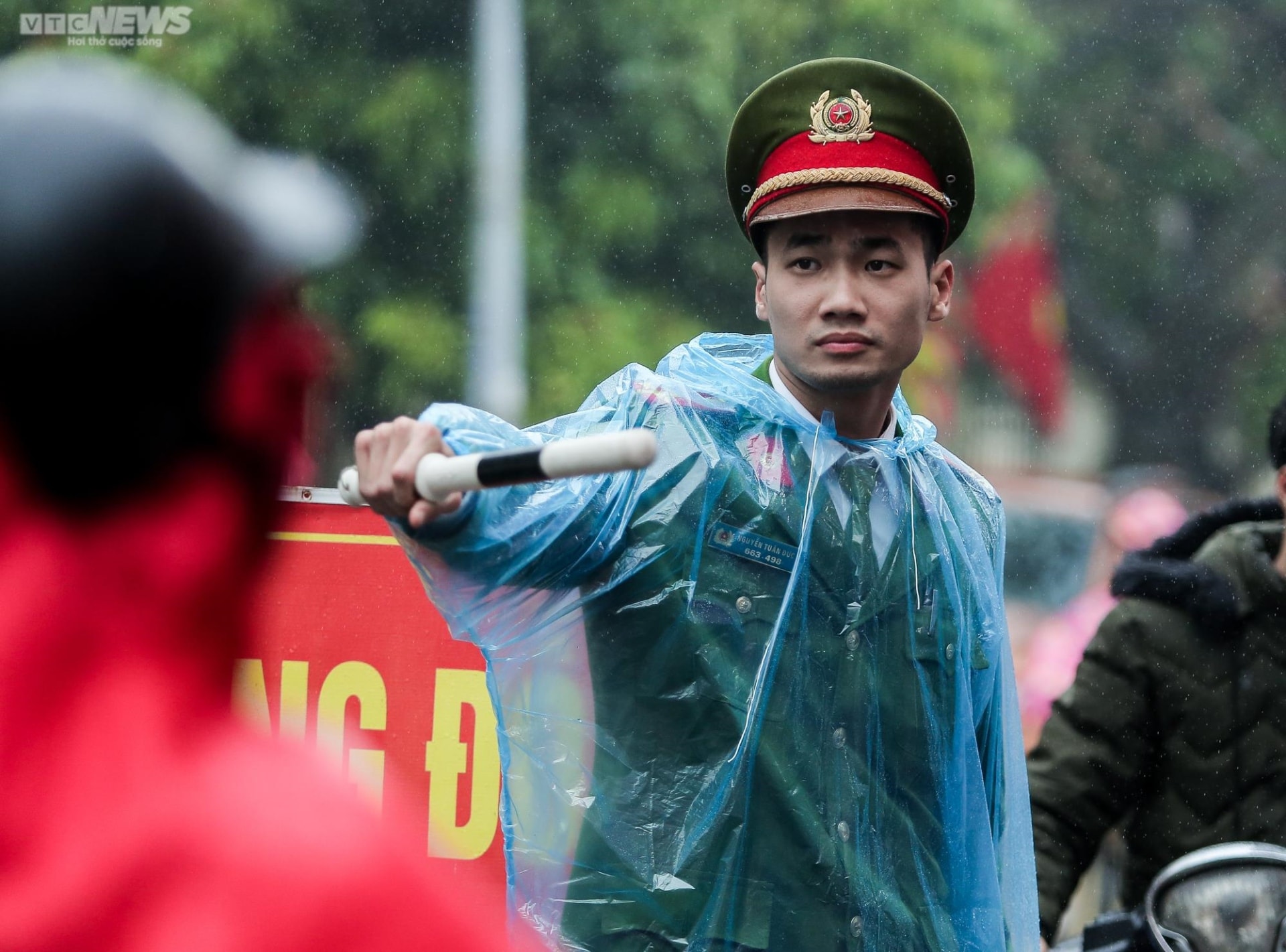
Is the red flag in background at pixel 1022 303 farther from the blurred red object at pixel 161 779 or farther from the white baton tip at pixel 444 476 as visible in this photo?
the blurred red object at pixel 161 779

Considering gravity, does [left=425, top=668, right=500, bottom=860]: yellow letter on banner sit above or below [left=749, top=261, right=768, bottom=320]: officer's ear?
below

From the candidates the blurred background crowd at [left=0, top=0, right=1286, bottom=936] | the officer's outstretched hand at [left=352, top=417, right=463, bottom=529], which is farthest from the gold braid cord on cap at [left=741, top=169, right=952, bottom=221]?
the blurred background crowd at [left=0, top=0, right=1286, bottom=936]

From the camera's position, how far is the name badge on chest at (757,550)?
2.04 m

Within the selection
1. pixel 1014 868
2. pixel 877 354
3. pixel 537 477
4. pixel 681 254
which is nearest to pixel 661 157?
pixel 681 254

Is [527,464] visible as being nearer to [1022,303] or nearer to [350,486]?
[350,486]

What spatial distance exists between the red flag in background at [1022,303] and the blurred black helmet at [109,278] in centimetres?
417

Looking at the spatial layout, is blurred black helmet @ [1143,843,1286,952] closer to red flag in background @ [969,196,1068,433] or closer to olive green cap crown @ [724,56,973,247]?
olive green cap crown @ [724,56,973,247]

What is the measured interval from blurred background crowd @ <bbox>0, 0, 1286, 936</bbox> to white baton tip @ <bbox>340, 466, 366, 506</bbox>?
1069 millimetres

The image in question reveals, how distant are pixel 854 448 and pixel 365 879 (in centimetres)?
146

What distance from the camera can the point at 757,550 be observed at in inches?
80.4

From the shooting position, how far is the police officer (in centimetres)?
197

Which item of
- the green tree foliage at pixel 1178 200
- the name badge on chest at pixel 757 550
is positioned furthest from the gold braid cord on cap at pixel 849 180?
the green tree foliage at pixel 1178 200

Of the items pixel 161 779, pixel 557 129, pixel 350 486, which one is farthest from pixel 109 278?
pixel 557 129

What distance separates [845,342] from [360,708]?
3.87ft
